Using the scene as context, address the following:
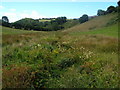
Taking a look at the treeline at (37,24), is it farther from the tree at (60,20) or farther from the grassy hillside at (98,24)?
the grassy hillside at (98,24)

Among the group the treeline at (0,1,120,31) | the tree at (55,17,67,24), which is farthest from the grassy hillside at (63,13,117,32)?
the tree at (55,17,67,24)

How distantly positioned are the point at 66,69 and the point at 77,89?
1621 millimetres

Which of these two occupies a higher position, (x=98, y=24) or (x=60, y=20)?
(x=60, y=20)

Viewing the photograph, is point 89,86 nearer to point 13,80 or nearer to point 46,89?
point 46,89

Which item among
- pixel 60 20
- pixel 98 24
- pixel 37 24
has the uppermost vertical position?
pixel 60 20

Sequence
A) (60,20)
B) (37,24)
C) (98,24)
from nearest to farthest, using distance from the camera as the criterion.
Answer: (98,24)
(37,24)
(60,20)

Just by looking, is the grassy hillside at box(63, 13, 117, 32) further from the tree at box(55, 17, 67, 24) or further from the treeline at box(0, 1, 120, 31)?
the tree at box(55, 17, 67, 24)

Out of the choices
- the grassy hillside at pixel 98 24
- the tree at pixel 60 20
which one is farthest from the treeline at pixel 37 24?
the grassy hillside at pixel 98 24

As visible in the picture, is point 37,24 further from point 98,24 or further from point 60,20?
point 98,24

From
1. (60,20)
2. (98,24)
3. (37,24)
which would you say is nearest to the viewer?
(98,24)

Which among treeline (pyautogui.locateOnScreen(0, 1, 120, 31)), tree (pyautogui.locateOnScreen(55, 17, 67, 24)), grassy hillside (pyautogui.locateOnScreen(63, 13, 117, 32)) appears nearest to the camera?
grassy hillside (pyautogui.locateOnScreen(63, 13, 117, 32))

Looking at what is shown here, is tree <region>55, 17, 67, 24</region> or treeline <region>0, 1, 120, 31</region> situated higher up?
tree <region>55, 17, 67, 24</region>

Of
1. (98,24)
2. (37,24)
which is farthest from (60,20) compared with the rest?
(98,24)

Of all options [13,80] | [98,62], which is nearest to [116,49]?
[98,62]
